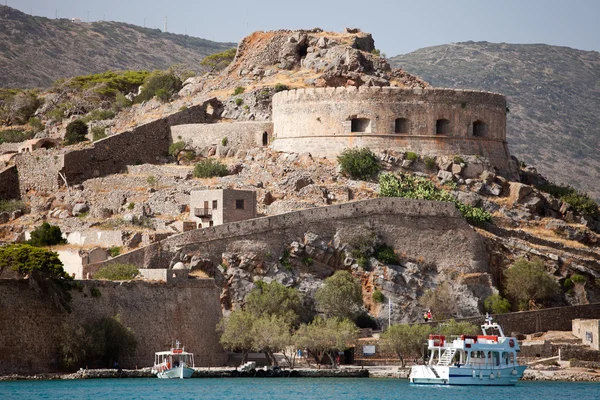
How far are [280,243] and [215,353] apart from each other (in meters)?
5.36

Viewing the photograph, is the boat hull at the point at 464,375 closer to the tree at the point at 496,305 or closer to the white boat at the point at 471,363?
the white boat at the point at 471,363

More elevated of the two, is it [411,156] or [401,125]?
[401,125]

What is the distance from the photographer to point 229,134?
229ft

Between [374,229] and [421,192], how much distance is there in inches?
150

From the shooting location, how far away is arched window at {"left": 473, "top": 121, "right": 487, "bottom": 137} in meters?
69.6

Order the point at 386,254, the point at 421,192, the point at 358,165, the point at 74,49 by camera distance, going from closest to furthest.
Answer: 1. the point at 386,254
2. the point at 421,192
3. the point at 358,165
4. the point at 74,49

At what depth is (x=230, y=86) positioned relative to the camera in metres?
76.6

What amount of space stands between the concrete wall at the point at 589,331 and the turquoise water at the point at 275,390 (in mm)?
3592

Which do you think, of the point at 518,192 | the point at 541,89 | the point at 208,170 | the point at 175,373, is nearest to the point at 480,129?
the point at 518,192

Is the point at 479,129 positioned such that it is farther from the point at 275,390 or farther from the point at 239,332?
the point at 275,390

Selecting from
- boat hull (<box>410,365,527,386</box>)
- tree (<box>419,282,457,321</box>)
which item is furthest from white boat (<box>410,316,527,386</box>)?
tree (<box>419,282,457,321</box>)

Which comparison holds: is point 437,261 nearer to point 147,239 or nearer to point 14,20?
point 147,239

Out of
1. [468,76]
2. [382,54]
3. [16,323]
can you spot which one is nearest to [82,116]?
[382,54]

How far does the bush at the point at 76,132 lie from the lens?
75.1 meters
